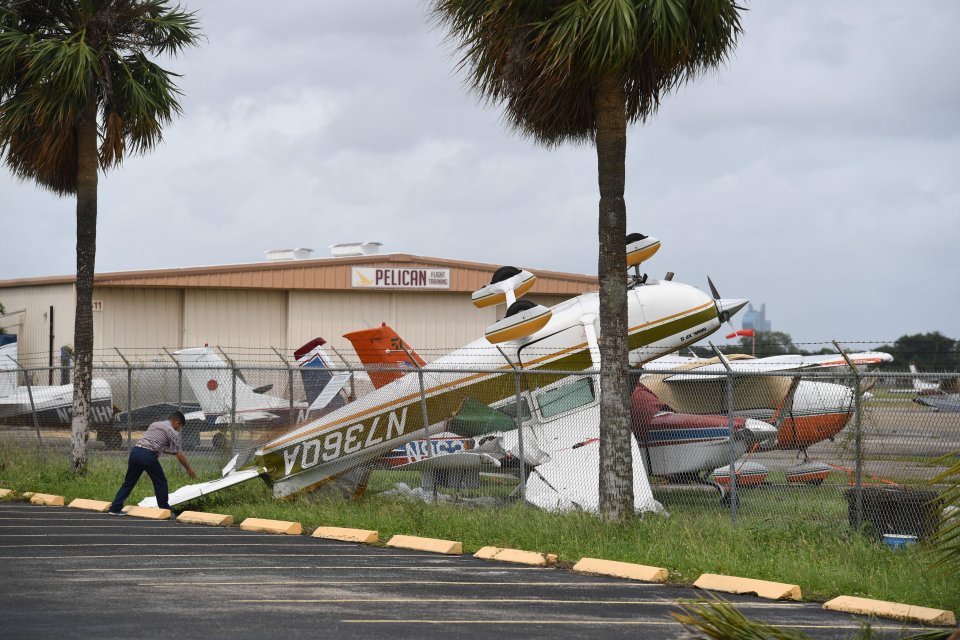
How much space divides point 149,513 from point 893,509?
1044cm

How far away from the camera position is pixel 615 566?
11.0 meters

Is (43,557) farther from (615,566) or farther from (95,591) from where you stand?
(615,566)

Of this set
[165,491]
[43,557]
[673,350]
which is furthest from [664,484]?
[43,557]

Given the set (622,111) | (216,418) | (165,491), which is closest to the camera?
(622,111)

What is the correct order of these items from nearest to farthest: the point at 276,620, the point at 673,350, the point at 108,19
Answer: the point at 276,620
the point at 673,350
the point at 108,19

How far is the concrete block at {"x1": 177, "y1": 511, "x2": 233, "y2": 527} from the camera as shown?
1498 cm

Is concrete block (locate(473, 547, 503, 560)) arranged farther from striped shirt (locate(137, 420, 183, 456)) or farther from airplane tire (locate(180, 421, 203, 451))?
airplane tire (locate(180, 421, 203, 451))

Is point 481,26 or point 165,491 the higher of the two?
point 481,26

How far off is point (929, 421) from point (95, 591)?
8.76 metres

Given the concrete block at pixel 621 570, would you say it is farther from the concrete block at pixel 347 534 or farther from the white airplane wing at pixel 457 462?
the white airplane wing at pixel 457 462

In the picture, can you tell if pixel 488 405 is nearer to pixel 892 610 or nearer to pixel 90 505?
pixel 90 505

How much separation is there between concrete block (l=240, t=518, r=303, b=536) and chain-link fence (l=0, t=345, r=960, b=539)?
4.79ft

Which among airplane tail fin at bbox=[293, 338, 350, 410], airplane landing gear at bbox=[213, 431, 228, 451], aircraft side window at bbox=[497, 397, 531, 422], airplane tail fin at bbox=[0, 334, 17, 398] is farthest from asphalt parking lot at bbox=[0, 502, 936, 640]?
airplane tail fin at bbox=[0, 334, 17, 398]

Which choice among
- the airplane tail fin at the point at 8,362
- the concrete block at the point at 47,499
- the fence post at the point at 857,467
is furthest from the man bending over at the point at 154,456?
the airplane tail fin at the point at 8,362
